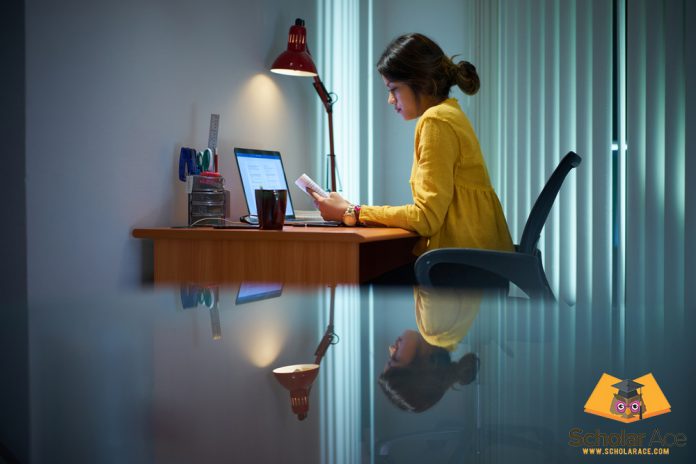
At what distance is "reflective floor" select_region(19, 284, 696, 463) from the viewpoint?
15 centimetres

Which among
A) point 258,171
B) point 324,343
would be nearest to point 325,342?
point 324,343

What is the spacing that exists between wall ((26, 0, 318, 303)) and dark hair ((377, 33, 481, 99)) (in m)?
0.67

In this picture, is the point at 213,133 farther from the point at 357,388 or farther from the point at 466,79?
the point at 357,388

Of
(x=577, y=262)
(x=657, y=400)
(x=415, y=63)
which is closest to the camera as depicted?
(x=657, y=400)

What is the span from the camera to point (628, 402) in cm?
17

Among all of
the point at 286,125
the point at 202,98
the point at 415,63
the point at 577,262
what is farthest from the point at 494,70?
the point at 202,98

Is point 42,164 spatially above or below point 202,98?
below

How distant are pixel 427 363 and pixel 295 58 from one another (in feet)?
9.08

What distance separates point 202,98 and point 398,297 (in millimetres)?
2154

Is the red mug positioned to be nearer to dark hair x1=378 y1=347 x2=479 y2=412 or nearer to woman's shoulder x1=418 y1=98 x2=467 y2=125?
woman's shoulder x1=418 y1=98 x2=467 y2=125

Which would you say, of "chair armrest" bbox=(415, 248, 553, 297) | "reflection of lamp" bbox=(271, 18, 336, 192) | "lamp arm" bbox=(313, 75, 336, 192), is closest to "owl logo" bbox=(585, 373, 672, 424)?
"chair armrest" bbox=(415, 248, 553, 297)

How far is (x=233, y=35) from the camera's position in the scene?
2.65 meters

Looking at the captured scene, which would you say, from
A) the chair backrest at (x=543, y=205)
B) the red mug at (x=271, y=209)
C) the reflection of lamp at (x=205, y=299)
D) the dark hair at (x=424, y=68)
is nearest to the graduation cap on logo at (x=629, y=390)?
the reflection of lamp at (x=205, y=299)

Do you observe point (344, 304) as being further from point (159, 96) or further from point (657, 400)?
point (159, 96)
